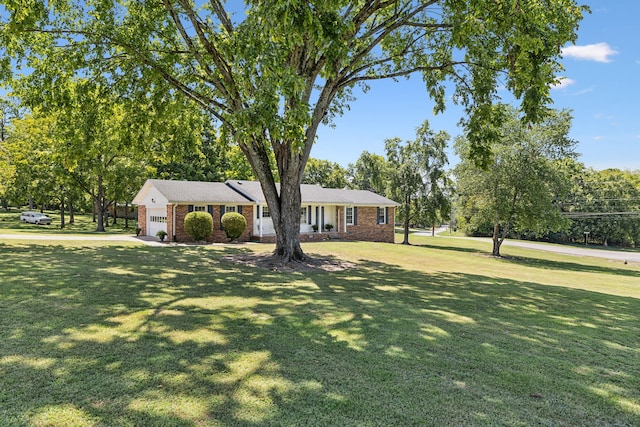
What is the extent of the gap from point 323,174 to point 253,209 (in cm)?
3225

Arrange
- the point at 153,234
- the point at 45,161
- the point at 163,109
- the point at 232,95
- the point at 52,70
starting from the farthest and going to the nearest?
the point at 45,161 → the point at 153,234 → the point at 163,109 → the point at 52,70 → the point at 232,95

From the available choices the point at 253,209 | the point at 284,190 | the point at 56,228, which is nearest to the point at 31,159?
the point at 56,228

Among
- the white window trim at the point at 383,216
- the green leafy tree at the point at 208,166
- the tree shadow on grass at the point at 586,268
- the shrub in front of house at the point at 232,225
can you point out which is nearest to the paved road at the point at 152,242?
the shrub in front of house at the point at 232,225

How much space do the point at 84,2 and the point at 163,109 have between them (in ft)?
12.7

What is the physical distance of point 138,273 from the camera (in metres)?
8.95

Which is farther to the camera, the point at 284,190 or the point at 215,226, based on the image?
the point at 215,226

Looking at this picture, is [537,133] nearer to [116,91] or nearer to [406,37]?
[406,37]

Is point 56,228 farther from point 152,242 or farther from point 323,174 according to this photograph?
point 323,174

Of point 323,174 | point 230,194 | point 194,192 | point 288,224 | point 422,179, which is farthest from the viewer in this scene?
point 323,174

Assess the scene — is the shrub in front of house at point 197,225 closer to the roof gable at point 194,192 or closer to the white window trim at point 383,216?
the roof gable at point 194,192

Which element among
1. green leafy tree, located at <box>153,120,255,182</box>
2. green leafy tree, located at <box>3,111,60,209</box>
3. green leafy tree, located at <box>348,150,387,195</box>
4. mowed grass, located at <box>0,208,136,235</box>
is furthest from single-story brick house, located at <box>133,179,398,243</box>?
green leafy tree, located at <box>348,150,387,195</box>

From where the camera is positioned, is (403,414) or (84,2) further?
(84,2)

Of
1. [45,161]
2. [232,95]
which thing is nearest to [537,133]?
[232,95]

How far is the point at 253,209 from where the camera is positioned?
74.7 ft
